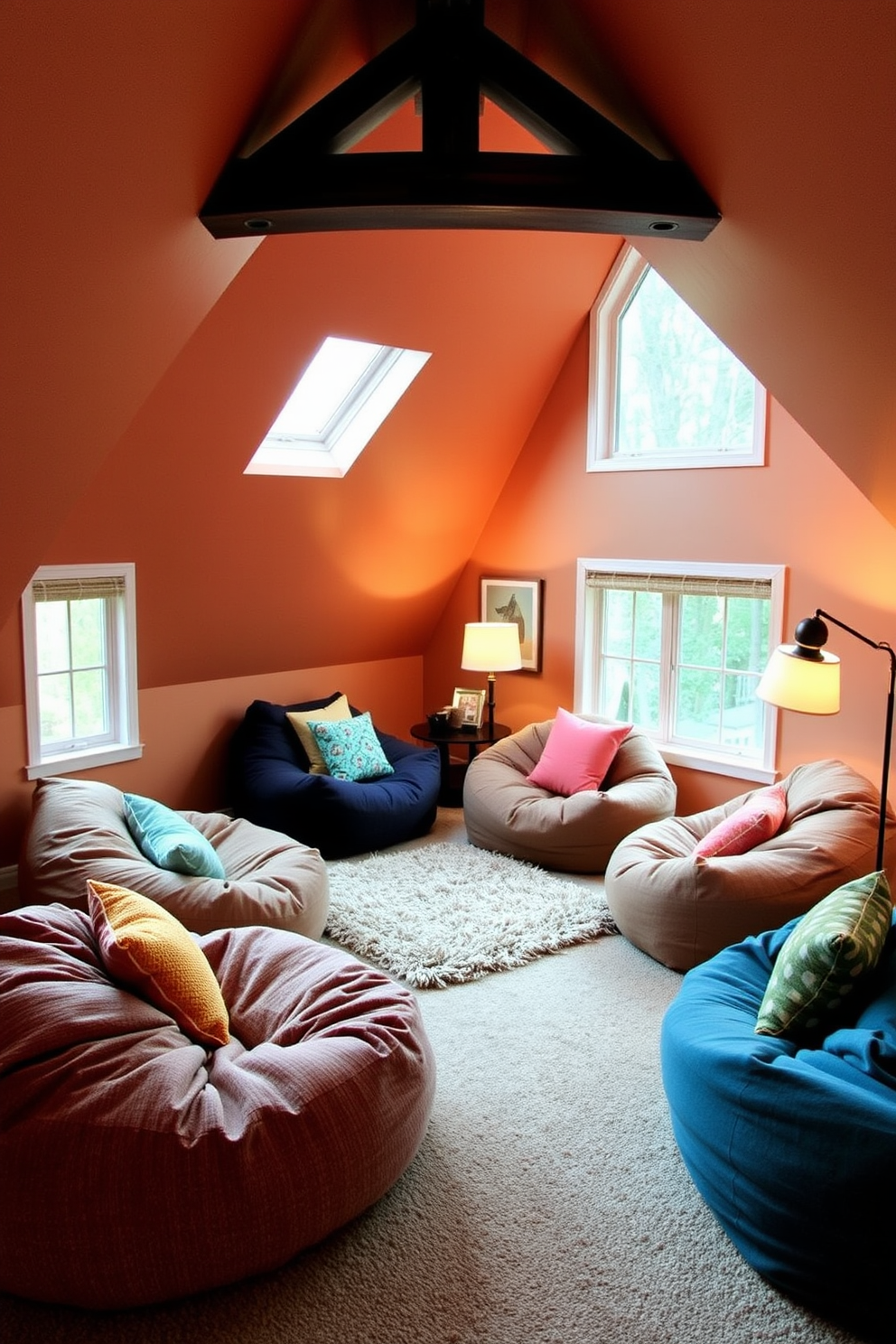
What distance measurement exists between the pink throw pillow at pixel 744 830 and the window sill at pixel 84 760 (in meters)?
2.90

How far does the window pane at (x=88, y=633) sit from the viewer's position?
16.1 feet

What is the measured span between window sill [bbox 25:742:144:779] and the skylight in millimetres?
1629

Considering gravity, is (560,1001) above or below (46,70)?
below

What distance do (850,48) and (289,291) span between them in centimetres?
275

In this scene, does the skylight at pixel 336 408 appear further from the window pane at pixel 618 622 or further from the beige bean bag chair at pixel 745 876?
the beige bean bag chair at pixel 745 876

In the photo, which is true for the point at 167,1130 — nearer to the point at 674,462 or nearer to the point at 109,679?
the point at 109,679

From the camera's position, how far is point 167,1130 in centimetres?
215

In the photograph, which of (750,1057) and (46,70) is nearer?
(46,70)

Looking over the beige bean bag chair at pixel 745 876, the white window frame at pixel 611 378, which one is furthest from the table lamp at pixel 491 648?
the beige bean bag chair at pixel 745 876

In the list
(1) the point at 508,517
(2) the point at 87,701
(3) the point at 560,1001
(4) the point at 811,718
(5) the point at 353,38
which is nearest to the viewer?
(5) the point at 353,38

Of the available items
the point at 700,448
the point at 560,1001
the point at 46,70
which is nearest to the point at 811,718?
the point at 700,448

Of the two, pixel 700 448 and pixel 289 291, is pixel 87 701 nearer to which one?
pixel 289 291

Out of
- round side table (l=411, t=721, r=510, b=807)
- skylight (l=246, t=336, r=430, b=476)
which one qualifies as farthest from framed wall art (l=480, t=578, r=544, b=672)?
skylight (l=246, t=336, r=430, b=476)

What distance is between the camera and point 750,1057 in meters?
2.38
